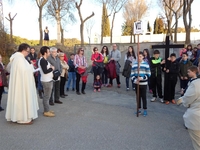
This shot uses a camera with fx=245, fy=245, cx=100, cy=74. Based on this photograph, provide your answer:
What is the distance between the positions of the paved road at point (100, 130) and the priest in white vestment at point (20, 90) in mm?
281

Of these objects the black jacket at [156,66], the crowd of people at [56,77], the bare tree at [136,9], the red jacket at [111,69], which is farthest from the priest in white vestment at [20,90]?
the bare tree at [136,9]

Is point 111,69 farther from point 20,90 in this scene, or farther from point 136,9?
point 136,9

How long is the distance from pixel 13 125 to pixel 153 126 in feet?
11.5

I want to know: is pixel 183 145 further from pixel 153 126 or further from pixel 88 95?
pixel 88 95

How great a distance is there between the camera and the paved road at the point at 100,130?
4.94m

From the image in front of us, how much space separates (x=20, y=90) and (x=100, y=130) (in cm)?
219

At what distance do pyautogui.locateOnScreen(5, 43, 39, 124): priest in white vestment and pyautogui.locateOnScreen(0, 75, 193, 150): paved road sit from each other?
11.1 inches

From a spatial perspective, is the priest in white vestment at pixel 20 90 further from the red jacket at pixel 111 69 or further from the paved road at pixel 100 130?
the red jacket at pixel 111 69

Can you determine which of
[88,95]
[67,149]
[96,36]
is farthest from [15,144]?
[96,36]

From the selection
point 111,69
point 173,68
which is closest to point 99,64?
point 111,69

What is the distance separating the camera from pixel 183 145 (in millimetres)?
5000

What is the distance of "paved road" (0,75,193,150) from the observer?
16.2 feet

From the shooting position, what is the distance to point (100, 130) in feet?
19.1

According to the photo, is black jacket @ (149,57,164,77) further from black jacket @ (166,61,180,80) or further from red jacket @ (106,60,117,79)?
red jacket @ (106,60,117,79)
